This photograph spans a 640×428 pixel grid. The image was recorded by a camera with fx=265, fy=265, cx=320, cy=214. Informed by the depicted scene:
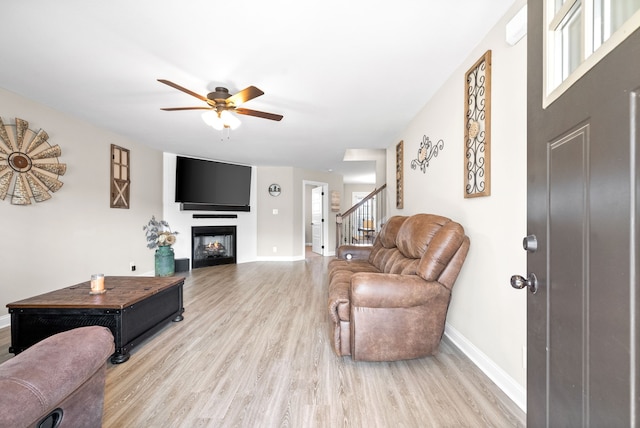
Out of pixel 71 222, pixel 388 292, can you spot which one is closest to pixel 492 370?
pixel 388 292

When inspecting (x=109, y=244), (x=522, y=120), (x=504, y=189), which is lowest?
(x=109, y=244)

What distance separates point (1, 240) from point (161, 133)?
2121mm

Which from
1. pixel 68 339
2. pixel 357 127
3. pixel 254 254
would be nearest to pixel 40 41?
pixel 68 339

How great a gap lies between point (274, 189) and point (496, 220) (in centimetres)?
521

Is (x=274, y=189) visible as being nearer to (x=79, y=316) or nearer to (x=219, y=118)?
(x=219, y=118)

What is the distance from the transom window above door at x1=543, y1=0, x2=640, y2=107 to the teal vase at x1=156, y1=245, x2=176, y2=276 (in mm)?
5233

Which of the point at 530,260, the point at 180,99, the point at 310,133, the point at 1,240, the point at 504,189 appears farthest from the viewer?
the point at 310,133

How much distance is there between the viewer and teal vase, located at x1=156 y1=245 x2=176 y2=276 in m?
4.61

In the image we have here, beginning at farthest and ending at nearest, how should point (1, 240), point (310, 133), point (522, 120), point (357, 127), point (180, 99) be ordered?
point (310, 133) → point (357, 127) → point (180, 99) → point (1, 240) → point (522, 120)

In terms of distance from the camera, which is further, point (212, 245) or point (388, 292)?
point (212, 245)

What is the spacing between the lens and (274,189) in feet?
20.9

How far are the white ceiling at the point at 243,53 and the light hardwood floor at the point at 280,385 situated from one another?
7.58ft

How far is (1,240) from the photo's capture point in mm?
2600

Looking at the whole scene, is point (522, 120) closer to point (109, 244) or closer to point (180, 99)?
point (180, 99)
